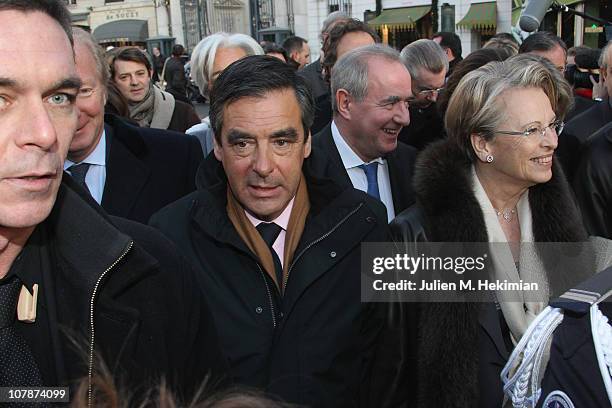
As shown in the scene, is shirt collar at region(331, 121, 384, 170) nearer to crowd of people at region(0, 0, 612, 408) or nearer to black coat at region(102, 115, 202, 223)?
crowd of people at region(0, 0, 612, 408)

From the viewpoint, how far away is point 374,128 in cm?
329

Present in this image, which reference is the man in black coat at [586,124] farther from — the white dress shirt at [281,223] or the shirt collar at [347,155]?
the white dress shirt at [281,223]

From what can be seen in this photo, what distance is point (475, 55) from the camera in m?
3.38

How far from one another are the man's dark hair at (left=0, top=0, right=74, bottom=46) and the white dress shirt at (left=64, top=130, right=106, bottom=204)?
5.22ft

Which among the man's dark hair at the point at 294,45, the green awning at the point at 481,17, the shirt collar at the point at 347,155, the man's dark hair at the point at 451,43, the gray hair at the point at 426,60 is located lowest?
the shirt collar at the point at 347,155

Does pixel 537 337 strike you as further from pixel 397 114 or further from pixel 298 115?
pixel 397 114

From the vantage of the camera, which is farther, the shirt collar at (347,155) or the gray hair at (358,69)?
the gray hair at (358,69)

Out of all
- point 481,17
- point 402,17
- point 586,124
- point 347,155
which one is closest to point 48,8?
point 347,155

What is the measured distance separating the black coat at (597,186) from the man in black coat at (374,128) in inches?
33.0

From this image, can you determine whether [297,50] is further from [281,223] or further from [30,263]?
[30,263]

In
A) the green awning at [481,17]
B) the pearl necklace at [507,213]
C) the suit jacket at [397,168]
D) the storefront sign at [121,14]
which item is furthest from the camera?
the storefront sign at [121,14]

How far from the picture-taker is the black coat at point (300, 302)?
206 cm

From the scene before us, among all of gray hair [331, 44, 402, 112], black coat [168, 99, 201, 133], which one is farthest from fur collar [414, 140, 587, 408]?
black coat [168, 99, 201, 133]

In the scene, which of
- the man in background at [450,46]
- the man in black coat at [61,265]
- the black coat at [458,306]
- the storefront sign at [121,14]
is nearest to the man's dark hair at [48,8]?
the man in black coat at [61,265]
